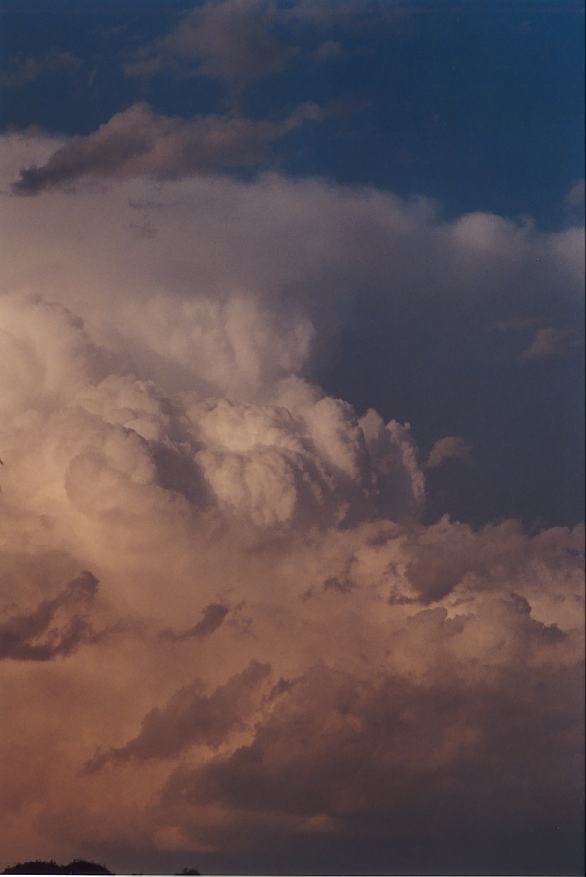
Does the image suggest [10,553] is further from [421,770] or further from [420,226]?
[420,226]

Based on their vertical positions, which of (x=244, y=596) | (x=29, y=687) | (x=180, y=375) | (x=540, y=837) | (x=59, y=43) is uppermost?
(x=59, y=43)

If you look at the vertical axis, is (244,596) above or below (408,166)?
below

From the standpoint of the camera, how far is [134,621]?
5449 mm

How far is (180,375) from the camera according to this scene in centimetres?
563

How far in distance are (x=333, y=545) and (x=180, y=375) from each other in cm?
111

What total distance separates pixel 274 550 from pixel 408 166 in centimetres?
195

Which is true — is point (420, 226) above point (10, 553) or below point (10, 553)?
above

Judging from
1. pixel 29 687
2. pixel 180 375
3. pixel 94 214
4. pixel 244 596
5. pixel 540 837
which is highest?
pixel 94 214

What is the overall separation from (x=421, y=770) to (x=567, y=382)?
76.8 inches

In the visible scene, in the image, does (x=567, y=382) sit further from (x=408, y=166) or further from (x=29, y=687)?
(x=29, y=687)

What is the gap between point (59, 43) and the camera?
18.1ft

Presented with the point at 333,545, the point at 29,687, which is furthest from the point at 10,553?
the point at 333,545

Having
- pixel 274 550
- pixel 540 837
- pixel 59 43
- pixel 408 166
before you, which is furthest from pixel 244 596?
pixel 59 43

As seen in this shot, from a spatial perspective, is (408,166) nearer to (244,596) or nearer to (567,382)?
(567,382)
